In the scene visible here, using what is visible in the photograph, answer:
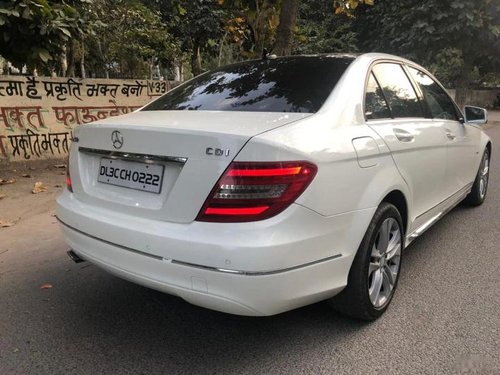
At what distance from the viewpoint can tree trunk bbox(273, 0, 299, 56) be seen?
7715mm

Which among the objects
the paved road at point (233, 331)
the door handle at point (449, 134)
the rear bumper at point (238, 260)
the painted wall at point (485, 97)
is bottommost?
the painted wall at point (485, 97)

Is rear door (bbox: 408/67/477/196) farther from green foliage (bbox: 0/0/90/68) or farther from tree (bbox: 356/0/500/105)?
tree (bbox: 356/0/500/105)

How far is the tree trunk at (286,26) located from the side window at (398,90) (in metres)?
4.26

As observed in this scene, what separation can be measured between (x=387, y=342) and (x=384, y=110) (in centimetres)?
148

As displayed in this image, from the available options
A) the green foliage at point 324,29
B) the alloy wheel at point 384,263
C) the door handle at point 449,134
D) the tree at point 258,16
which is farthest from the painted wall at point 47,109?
the green foliage at point 324,29

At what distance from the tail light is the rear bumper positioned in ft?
0.21

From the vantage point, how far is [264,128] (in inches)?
96.5

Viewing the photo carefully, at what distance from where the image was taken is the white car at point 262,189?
2.30 meters

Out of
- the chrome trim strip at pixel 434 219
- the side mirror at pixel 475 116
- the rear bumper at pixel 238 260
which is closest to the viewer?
the rear bumper at pixel 238 260

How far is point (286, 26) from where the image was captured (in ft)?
25.6

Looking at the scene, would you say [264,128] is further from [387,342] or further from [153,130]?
[387,342]

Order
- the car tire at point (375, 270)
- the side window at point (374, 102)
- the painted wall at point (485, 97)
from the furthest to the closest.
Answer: the painted wall at point (485, 97), the side window at point (374, 102), the car tire at point (375, 270)

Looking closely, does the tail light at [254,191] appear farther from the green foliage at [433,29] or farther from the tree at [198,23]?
the green foliage at [433,29]

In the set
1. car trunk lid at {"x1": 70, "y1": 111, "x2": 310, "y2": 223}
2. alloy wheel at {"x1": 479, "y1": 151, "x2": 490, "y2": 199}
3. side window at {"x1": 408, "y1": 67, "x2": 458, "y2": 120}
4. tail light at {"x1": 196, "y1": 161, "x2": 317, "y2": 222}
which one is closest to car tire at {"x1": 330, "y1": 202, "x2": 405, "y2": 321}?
tail light at {"x1": 196, "y1": 161, "x2": 317, "y2": 222}
